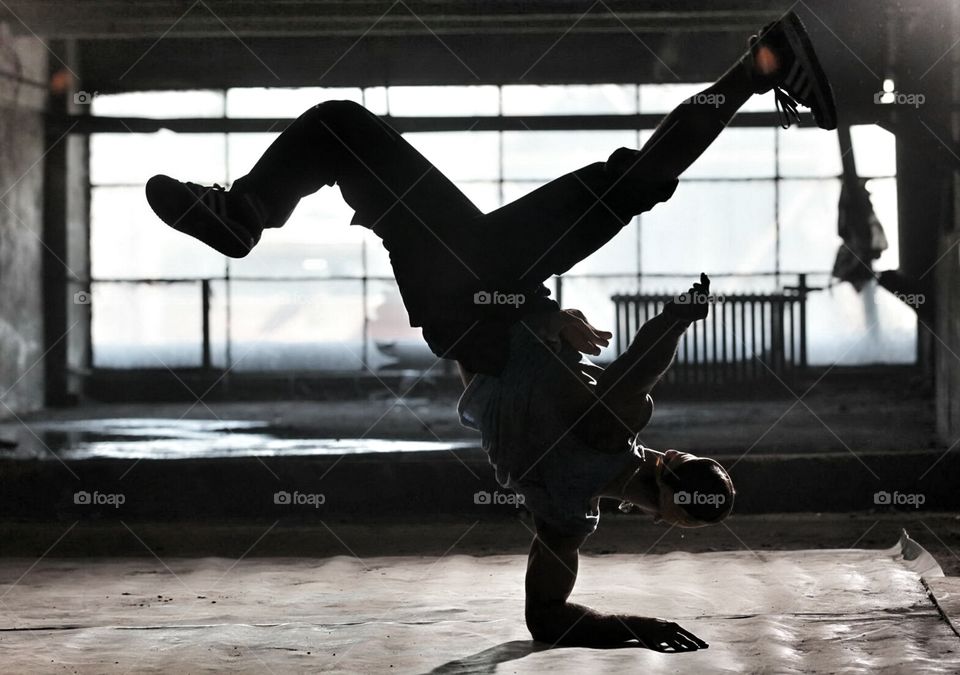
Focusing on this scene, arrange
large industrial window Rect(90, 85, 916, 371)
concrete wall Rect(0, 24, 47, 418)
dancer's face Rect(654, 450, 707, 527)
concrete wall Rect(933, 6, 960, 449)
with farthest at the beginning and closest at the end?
large industrial window Rect(90, 85, 916, 371), concrete wall Rect(0, 24, 47, 418), concrete wall Rect(933, 6, 960, 449), dancer's face Rect(654, 450, 707, 527)

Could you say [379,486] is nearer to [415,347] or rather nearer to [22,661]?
[22,661]

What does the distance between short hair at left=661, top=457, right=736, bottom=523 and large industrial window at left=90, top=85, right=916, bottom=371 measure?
8791 mm

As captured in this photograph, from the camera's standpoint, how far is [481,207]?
11.3 metres

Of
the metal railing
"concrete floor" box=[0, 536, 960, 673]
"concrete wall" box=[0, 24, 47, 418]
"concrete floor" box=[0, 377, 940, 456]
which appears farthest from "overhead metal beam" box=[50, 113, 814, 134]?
"concrete floor" box=[0, 536, 960, 673]

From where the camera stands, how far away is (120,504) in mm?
5125

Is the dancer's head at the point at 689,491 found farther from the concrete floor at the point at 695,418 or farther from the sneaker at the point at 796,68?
the concrete floor at the point at 695,418

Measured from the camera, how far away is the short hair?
7.14ft

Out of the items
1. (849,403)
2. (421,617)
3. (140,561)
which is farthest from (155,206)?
(849,403)

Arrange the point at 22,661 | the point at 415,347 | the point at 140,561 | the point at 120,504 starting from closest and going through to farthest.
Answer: the point at 22,661 → the point at 140,561 → the point at 120,504 → the point at 415,347

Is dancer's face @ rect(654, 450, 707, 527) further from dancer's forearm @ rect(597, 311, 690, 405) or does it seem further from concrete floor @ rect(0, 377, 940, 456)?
concrete floor @ rect(0, 377, 940, 456)

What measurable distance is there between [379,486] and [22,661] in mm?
2869

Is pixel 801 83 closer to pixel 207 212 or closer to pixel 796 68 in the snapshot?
pixel 796 68

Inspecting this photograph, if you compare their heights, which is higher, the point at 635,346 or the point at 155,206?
the point at 155,206

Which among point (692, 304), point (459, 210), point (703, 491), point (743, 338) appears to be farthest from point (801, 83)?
point (743, 338)
